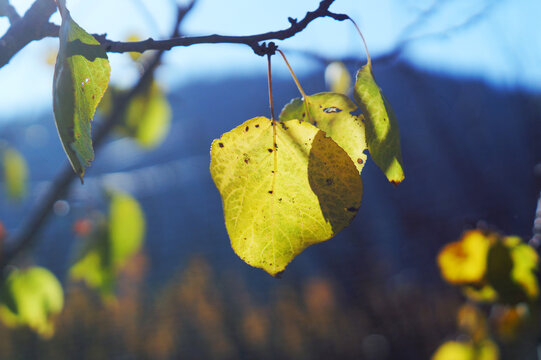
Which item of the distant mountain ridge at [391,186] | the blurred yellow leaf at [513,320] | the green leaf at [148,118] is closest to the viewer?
the green leaf at [148,118]

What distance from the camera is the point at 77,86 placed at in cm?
26

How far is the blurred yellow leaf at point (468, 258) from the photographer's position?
81 cm

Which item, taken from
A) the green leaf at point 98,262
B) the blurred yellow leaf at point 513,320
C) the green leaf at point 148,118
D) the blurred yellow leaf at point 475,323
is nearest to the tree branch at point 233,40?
the green leaf at point 148,118

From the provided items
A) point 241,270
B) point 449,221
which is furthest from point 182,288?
point 449,221

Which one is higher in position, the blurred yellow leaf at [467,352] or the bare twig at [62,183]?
the bare twig at [62,183]

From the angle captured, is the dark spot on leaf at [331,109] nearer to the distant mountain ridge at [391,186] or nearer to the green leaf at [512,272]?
the green leaf at [512,272]

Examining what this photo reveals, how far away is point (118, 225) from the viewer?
95 centimetres

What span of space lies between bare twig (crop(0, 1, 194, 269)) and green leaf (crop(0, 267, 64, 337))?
0.05 m

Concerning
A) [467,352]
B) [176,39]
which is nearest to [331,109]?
[176,39]

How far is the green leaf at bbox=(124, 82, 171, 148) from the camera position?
886 mm

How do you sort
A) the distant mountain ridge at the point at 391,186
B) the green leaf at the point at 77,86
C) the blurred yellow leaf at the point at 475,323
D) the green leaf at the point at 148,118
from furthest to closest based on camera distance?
the distant mountain ridge at the point at 391,186 < the blurred yellow leaf at the point at 475,323 < the green leaf at the point at 148,118 < the green leaf at the point at 77,86

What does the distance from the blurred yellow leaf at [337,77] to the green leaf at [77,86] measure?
1.79ft

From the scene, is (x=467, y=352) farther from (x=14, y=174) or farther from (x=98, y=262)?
(x=14, y=174)

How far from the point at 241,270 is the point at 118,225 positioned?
2.67m
